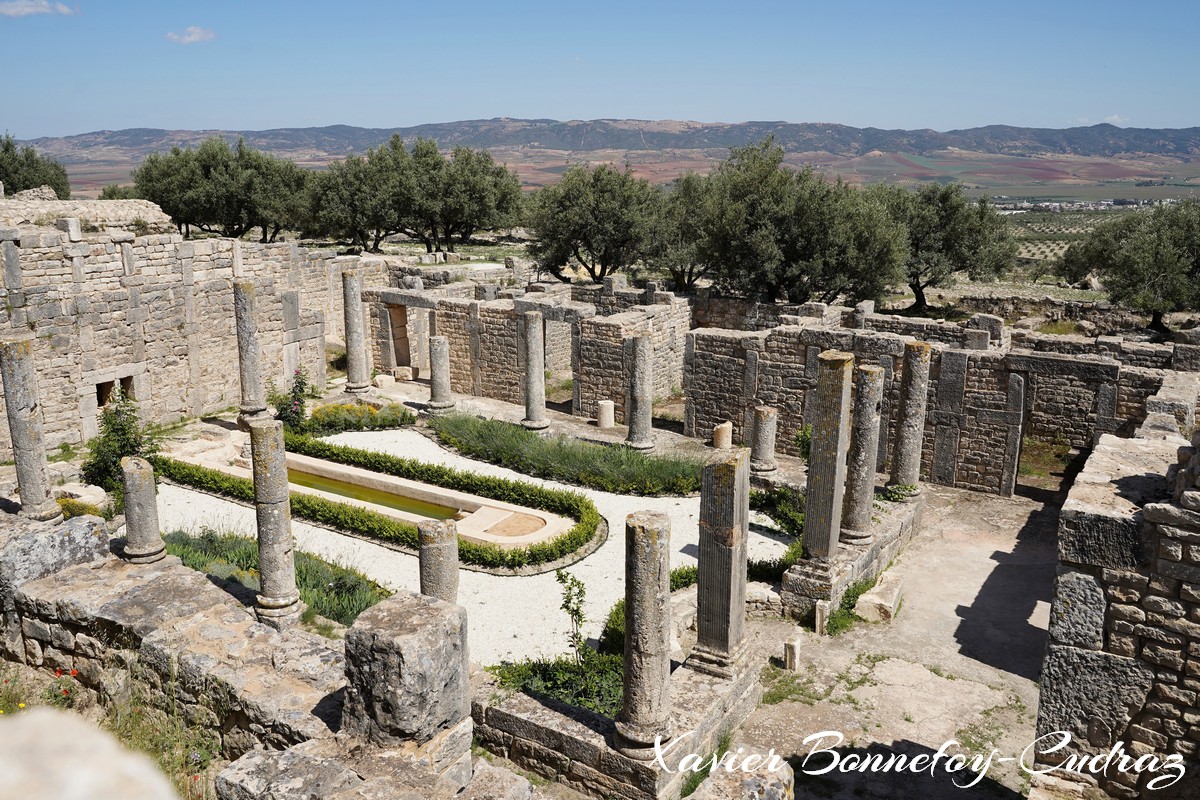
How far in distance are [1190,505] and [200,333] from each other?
19179 millimetres

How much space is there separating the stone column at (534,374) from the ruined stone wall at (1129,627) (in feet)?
45.0

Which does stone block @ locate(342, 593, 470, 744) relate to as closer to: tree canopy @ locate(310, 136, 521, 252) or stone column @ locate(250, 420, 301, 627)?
stone column @ locate(250, 420, 301, 627)

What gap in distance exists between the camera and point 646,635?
8227 millimetres

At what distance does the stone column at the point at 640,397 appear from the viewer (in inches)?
718

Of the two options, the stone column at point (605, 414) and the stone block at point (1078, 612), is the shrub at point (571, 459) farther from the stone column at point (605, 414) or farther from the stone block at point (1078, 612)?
the stone block at point (1078, 612)

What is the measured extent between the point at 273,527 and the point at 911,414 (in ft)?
33.2

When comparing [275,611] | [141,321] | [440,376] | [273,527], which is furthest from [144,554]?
[440,376]

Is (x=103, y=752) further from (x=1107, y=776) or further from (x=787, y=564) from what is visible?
(x=787, y=564)

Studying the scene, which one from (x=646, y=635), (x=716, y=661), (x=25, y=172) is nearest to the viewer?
(x=646, y=635)

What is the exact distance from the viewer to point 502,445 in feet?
59.8

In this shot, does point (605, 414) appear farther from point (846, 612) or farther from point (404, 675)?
point (404, 675)

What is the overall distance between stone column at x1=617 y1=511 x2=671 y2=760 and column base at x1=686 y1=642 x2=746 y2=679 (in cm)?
125

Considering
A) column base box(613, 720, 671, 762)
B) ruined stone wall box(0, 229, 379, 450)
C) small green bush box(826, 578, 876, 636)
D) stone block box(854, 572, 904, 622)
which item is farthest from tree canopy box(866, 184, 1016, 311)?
column base box(613, 720, 671, 762)

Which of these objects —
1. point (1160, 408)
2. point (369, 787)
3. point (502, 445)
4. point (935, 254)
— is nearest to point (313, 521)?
point (502, 445)
